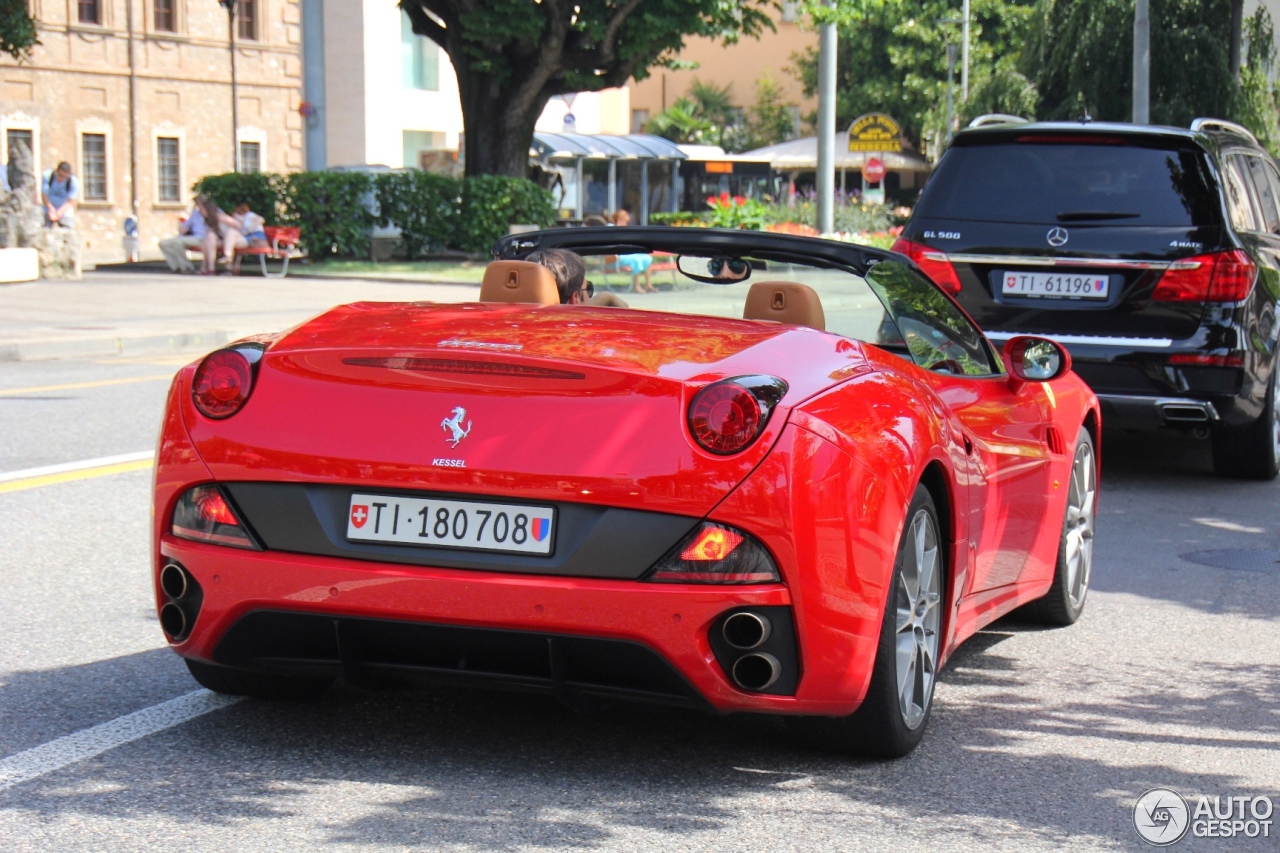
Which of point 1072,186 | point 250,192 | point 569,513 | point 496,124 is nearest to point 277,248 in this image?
point 250,192

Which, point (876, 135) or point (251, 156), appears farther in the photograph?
point (251, 156)

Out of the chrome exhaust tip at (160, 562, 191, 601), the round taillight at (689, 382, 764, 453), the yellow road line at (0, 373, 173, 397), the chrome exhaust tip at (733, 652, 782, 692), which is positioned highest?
the round taillight at (689, 382, 764, 453)

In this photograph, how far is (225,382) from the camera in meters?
4.27

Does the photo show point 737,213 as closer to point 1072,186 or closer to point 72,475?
point 1072,186

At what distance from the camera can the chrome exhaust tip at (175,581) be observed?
4246 mm

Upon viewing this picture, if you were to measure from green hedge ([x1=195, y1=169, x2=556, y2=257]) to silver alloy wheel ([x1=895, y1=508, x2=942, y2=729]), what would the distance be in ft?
95.4

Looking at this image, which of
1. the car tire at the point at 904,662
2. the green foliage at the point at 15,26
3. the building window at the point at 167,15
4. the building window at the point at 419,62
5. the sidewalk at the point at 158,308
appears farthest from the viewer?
the building window at the point at 419,62

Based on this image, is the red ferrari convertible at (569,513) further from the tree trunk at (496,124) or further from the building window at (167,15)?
the building window at (167,15)

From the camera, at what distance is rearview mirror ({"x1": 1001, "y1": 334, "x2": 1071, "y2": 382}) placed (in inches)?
218

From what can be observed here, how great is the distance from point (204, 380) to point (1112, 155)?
6.26m

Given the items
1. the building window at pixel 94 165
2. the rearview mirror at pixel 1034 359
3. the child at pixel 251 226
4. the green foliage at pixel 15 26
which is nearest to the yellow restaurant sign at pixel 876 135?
the child at pixel 251 226

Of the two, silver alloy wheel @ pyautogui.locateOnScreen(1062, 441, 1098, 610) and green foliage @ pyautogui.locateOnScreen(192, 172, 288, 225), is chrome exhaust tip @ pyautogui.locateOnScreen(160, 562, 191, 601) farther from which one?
green foliage @ pyautogui.locateOnScreen(192, 172, 288, 225)

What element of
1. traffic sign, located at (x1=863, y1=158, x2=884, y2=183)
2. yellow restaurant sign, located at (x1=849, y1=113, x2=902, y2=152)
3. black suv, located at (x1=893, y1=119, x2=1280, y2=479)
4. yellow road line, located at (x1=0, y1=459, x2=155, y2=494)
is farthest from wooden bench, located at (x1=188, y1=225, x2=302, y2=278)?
black suv, located at (x1=893, y1=119, x2=1280, y2=479)

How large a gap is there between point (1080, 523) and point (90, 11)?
4658 centimetres
